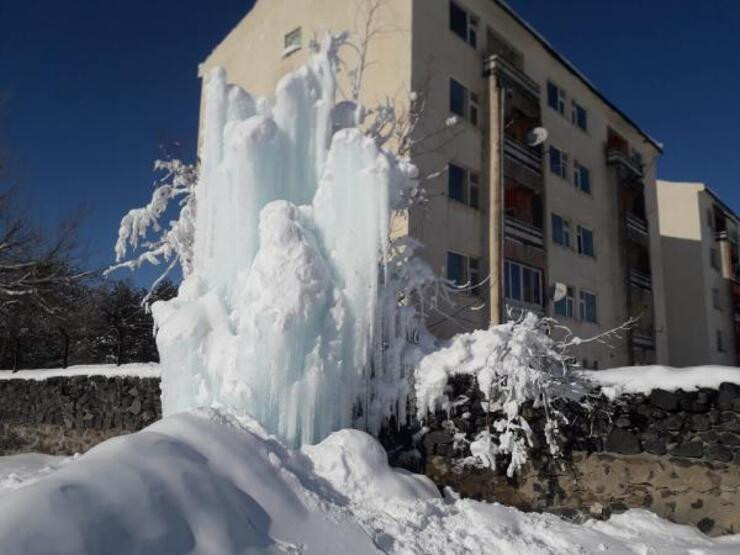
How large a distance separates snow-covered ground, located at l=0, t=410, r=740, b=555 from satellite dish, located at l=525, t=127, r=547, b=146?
13219 millimetres

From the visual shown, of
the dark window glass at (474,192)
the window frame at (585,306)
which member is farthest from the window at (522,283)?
the window frame at (585,306)

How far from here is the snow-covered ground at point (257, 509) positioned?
3.61 m

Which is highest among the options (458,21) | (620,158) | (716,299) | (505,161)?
(458,21)

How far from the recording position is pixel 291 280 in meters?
7.56

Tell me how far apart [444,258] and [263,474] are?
9.89 metres

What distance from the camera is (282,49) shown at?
57.9 ft

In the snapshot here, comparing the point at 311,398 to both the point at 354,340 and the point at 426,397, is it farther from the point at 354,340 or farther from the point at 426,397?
the point at 426,397

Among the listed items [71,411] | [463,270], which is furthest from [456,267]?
[71,411]

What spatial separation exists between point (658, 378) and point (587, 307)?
1426cm

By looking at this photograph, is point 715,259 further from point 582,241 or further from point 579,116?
point 579,116

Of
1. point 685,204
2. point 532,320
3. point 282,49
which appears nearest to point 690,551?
point 532,320

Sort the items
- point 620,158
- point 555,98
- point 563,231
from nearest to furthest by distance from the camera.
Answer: point 563,231 → point 555,98 → point 620,158

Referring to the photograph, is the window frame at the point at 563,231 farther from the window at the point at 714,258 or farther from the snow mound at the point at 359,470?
the window at the point at 714,258

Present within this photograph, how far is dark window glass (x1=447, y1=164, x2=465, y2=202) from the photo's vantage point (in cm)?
1557
